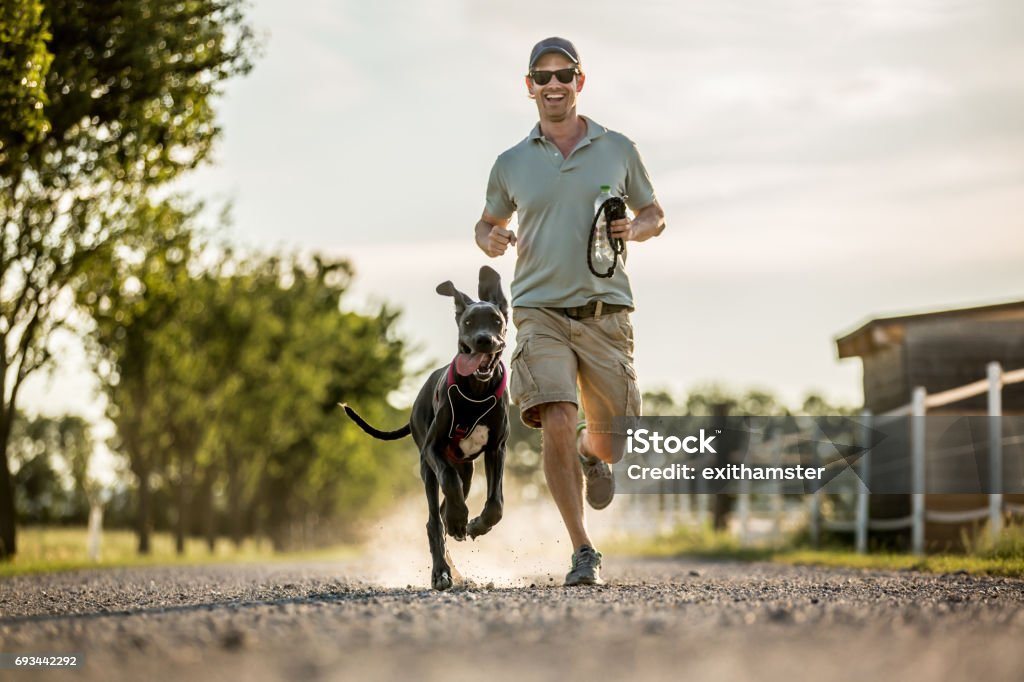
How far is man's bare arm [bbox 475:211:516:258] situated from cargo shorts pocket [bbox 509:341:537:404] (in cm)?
64

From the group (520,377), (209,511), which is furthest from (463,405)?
(209,511)

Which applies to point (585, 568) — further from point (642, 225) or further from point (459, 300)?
point (642, 225)

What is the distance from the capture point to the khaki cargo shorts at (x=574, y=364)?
8.14 m

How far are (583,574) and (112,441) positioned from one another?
4129 cm

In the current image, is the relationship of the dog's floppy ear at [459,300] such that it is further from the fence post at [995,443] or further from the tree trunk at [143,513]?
the tree trunk at [143,513]

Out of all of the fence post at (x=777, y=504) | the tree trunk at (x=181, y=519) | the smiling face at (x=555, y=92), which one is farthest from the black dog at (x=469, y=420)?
the tree trunk at (x=181, y=519)

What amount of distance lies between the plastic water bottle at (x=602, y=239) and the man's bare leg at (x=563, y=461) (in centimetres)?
92

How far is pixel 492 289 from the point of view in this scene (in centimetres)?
829

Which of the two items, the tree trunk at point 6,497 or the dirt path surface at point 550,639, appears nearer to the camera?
the dirt path surface at point 550,639

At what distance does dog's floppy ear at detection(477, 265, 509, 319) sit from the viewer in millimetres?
8266

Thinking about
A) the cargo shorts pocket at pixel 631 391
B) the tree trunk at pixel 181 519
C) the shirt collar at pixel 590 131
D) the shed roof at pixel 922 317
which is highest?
the shed roof at pixel 922 317

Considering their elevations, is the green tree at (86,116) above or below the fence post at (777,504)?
above

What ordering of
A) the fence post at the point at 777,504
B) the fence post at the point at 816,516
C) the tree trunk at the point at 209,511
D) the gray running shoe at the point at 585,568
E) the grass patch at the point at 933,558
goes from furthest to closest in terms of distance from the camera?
the tree trunk at the point at 209,511, the fence post at the point at 777,504, the fence post at the point at 816,516, the grass patch at the point at 933,558, the gray running shoe at the point at 585,568

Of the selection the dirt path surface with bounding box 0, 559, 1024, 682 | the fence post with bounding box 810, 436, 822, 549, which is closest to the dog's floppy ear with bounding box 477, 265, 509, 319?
the dirt path surface with bounding box 0, 559, 1024, 682
